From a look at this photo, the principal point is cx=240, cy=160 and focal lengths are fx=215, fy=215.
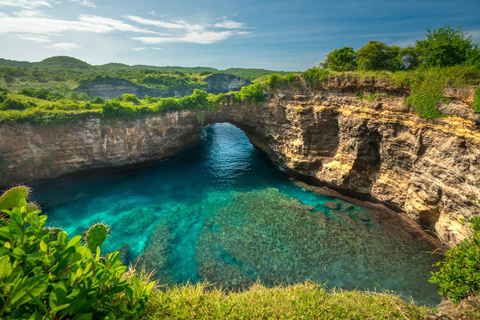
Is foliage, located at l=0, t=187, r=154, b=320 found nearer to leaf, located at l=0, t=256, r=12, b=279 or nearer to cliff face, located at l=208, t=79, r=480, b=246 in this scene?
leaf, located at l=0, t=256, r=12, b=279

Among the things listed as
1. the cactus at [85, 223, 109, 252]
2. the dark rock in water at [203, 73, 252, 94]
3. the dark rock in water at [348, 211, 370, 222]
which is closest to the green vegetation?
the dark rock in water at [348, 211, 370, 222]

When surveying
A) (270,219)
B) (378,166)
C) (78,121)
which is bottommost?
(270,219)

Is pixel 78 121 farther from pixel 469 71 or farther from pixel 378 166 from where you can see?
pixel 469 71

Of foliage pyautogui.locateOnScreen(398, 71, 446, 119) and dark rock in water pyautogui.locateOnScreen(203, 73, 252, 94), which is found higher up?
dark rock in water pyautogui.locateOnScreen(203, 73, 252, 94)

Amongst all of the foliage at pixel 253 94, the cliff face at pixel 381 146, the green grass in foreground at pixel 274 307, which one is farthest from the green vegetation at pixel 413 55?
Answer: the green grass in foreground at pixel 274 307

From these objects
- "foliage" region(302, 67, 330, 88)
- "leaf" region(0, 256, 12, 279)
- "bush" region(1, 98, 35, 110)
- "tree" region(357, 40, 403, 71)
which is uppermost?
"tree" region(357, 40, 403, 71)

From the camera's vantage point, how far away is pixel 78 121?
22.4m

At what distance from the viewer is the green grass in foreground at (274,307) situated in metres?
4.95

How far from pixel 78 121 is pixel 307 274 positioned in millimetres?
25343

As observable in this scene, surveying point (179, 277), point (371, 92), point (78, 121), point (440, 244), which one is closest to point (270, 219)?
point (179, 277)

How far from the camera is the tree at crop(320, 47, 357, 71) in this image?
800 inches

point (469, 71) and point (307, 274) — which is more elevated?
point (469, 71)

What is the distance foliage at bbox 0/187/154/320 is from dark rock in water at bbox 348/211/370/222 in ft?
59.4

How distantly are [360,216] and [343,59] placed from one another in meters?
14.7
